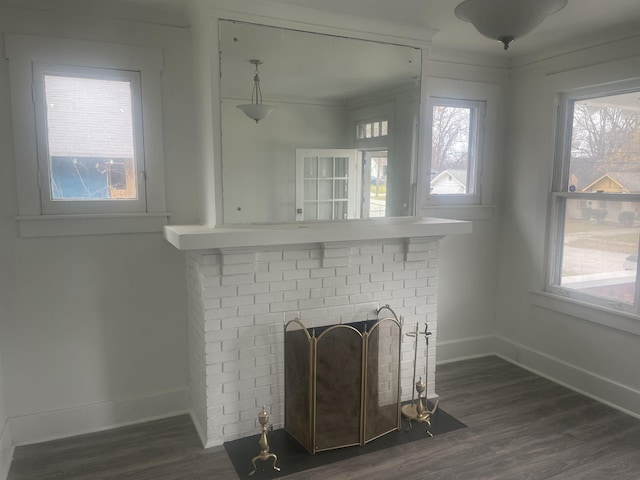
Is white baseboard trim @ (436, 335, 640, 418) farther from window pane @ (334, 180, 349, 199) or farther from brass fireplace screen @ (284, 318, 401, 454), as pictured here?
window pane @ (334, 180, 349, 199)

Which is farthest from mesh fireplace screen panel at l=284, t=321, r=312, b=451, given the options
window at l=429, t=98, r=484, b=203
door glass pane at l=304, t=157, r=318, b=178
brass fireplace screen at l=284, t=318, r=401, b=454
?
window at l=429, t=98, r=484, b=203

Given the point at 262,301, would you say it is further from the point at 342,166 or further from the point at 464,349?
the point at 464,349

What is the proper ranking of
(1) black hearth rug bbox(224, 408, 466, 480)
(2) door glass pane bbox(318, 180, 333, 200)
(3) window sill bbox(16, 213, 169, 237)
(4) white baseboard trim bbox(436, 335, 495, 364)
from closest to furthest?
(1) black hearth rug bbox(224, 408, 466, 480) → (3) window sill bbox(16, 213, 169, 237) → (2) door glass pane bbox(318, 180, 333, 200) → (4) white baseboard trim bbox(436, 335, 495, 364)

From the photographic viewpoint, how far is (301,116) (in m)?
2.66

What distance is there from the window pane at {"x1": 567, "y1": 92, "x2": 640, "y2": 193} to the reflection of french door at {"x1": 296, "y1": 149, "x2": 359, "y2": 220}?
65.7 inches

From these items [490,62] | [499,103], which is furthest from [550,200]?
[490,62]

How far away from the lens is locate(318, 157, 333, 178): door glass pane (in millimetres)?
2738

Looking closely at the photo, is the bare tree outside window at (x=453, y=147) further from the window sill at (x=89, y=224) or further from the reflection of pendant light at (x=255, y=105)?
the window sill at (x=89, y=224)

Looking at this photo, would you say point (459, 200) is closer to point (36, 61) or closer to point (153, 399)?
point (153, 399)

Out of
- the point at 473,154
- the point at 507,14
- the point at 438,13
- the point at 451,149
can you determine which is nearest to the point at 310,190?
the point at 438,13

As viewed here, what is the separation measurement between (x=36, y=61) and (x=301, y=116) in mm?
1423

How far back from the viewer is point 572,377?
332cm

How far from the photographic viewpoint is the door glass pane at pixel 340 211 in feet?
9.12

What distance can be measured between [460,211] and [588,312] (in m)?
1.15
